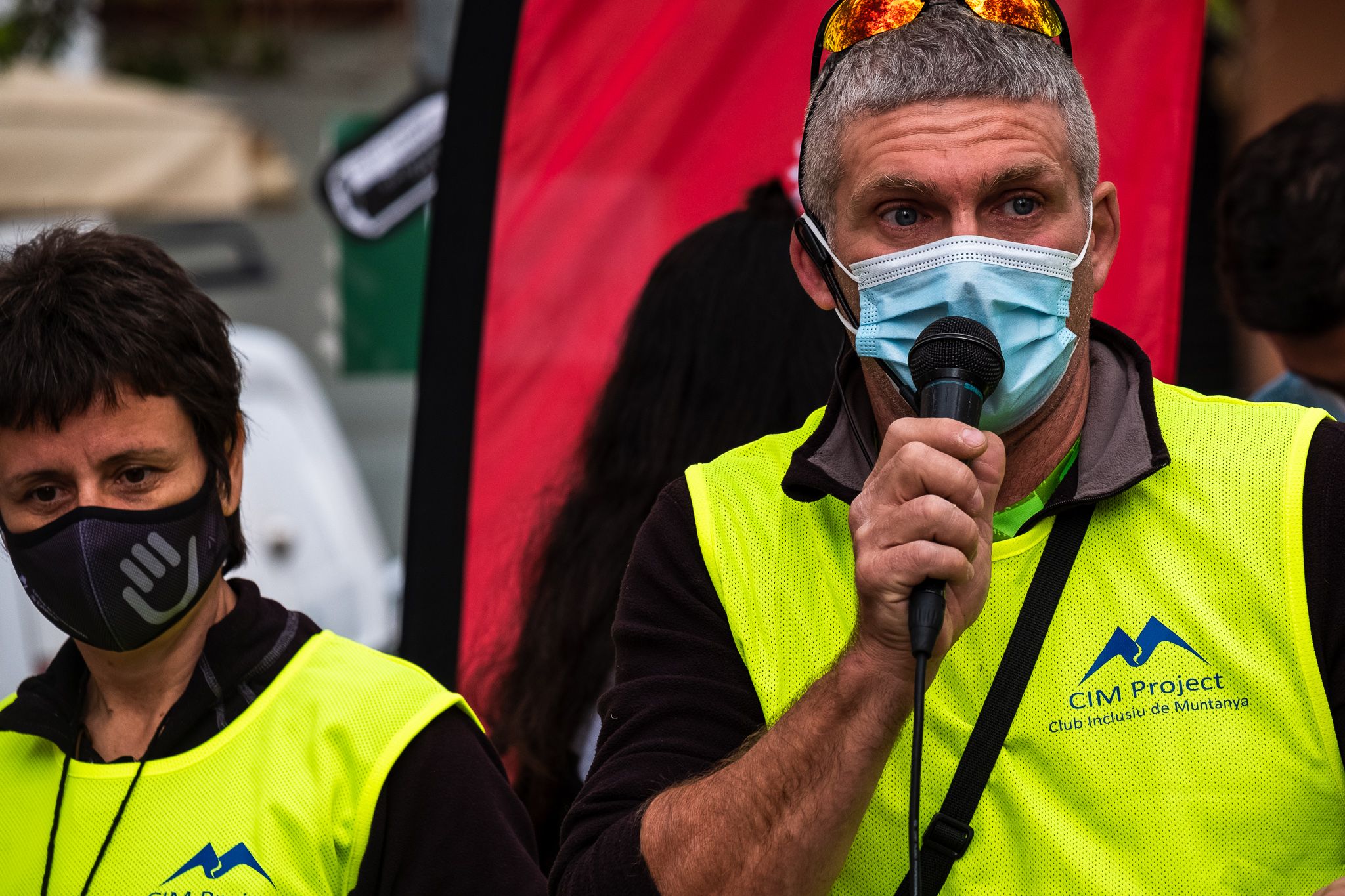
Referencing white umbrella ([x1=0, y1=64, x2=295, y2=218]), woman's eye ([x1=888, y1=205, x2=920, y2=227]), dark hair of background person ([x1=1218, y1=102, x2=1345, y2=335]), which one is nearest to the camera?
woman's eye ([x1=888, y1=205, x2=920, y2=227])

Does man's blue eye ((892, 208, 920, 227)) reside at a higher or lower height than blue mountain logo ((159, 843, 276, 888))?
higher

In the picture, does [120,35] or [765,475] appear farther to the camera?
[120,35]

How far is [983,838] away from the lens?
194cm

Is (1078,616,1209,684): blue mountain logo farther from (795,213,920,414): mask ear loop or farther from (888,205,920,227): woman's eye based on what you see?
(888,205,920,227): woman's eye

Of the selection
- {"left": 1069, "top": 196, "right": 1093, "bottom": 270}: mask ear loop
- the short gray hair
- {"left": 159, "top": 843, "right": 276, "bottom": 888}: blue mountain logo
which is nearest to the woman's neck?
{"left": 159, "top": 843, "right": 276, "bottom": 888}: blue mountain logo

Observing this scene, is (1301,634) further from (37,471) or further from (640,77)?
(640,77)

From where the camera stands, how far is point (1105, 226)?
224cm

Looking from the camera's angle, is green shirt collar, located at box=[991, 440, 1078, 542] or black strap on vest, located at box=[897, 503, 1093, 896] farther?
green shirt collar, located at box=[991, 440, 1078, 542]

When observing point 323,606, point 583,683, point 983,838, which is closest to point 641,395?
point 583,683

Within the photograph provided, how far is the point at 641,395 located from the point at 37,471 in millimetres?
1088

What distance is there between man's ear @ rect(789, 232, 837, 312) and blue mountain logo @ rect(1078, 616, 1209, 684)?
0.59 meters

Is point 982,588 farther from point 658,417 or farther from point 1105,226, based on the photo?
point 658,417

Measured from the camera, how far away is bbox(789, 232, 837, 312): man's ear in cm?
224

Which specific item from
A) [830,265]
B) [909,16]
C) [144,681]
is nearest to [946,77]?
[909,16]
